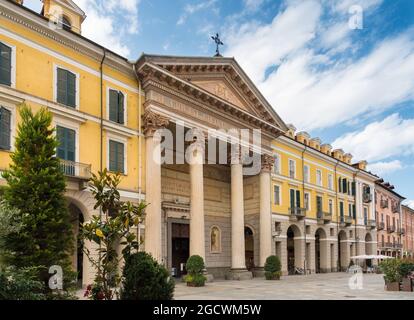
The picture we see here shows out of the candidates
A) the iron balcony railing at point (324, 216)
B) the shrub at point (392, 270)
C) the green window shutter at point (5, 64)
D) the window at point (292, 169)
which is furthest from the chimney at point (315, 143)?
the green window shutter at point (5, 64)

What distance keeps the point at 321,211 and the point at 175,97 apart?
81.1 ft

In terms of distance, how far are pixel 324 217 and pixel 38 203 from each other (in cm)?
3732

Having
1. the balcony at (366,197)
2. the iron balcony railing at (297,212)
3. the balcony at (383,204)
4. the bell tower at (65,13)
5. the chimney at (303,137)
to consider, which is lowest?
the iron balcony railing at (297,212)

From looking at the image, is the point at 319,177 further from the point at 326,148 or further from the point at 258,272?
the point at 258,272

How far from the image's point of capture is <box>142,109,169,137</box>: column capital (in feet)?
91.6

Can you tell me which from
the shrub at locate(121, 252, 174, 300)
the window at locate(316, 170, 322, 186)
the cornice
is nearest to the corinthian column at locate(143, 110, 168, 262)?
the cornice

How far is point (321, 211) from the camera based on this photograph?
1874 inches

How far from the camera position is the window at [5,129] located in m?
20.3

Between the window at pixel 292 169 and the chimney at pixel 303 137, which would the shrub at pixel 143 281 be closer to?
the window at pixel 292 169

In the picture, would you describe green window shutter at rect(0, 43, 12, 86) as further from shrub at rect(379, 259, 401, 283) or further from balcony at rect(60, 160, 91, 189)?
shrub at rect(379, 259, 401, 283)

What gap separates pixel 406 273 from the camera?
2434 cm

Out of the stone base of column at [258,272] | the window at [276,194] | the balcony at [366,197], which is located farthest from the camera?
the balcony at [366,197]

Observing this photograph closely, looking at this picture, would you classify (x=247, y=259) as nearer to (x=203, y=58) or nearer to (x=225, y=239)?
(x=225, y=239)
